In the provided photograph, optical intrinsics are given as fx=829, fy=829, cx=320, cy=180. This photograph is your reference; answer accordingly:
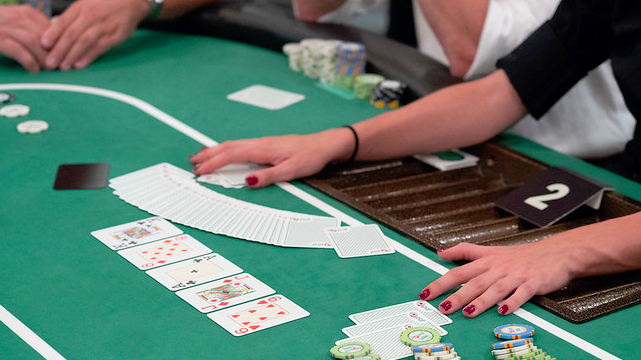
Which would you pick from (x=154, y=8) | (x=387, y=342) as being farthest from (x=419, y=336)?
(x=154, y=8)

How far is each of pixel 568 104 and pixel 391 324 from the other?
54.2 inches

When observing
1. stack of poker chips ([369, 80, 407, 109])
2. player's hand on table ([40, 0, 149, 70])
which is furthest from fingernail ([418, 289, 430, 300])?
player's hand on table ([40, 0, 149, 70])

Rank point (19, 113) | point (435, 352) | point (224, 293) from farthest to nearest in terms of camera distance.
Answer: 1. point (19, 113)
2. point (224, 293)
3. point (435, 352)

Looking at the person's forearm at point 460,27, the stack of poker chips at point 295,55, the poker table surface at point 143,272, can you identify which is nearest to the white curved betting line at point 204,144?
the poker table surface at point 143,272

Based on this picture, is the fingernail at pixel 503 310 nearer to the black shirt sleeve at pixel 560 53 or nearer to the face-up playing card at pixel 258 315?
the face-up playing card at pixel 258 315

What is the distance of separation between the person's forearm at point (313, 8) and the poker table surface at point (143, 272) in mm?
468

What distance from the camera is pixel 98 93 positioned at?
2707 mm

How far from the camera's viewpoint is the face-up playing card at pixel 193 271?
1609 millimetres

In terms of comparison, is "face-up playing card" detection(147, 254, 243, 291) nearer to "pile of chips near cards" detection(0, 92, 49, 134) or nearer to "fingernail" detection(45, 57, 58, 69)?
"pile of chips near cards" detection(0, 92, 49, 134)

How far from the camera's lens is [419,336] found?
A: 1.41m

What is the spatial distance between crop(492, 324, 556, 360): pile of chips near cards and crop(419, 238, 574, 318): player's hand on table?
0.09m

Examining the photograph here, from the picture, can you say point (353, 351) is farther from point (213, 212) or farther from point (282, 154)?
point (282, 154)

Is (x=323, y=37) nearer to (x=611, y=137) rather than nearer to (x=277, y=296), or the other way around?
(x=611, y=137)

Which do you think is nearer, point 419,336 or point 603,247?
point 419,336
